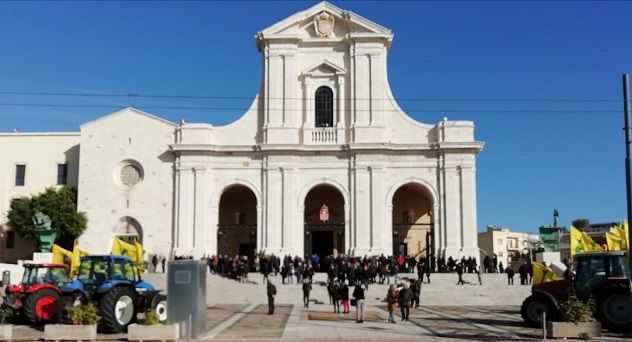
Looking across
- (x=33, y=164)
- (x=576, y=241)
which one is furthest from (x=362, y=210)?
(x=33, y=164)

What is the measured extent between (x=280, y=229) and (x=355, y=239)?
196 inches

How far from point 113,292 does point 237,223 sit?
3252 centimetres

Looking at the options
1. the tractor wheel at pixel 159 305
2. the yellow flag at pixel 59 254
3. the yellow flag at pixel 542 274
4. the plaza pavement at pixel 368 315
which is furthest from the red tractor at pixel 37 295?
the yellow flag at pixel 542 274

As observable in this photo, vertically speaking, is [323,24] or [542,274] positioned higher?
[323,24]

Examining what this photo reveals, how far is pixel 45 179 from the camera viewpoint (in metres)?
52.7

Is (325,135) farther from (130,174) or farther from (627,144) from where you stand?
(627,144)

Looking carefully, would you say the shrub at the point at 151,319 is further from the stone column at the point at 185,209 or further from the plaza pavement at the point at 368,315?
the stone column at the point at 185,209

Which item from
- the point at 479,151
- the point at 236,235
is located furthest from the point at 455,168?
the point at 236,235

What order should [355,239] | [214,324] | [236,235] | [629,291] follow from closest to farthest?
[629,291], [214,324], [355,239], [236,235]

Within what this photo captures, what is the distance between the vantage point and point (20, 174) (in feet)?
175

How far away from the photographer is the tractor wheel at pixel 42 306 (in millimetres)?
22641

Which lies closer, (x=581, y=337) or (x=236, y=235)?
(x=581, y=337)

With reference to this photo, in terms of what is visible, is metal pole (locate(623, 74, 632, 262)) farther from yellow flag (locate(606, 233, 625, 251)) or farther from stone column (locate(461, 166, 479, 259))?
stone column (locate(461, 166, 479, 259))

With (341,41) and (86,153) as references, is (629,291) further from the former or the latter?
(86,153)
